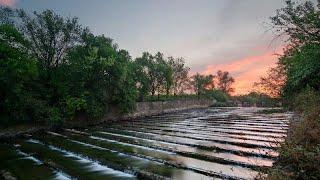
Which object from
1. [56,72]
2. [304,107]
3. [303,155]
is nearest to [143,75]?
[56,72]

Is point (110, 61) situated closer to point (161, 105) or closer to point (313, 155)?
point (161, 105)

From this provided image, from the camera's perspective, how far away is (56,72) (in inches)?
1355

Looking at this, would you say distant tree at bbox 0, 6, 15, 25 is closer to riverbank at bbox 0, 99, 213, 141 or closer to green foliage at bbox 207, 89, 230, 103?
riverbank at bbox 0, 99, 213, 141

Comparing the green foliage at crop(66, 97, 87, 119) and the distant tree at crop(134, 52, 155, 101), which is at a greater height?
the distant tree at crop(134, 52, 155, 101)

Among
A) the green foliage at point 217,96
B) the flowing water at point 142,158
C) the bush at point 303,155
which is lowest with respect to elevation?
the flowing water at point 142,158

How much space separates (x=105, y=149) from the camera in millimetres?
18578

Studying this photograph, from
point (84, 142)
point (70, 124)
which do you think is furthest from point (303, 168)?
point (70, 124)

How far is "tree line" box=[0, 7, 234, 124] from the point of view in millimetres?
26516

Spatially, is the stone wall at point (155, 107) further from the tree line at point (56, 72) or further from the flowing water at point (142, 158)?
the flowing water at point (142, 158)

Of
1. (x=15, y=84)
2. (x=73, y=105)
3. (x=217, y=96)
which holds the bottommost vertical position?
(x=73, y=105)

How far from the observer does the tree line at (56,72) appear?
2652 centimetres

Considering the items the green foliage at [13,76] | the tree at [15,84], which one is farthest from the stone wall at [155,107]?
the green foliage at [13,76]

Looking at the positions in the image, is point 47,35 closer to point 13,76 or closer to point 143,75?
point 13,76

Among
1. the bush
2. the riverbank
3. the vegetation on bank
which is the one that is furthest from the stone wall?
the bush
